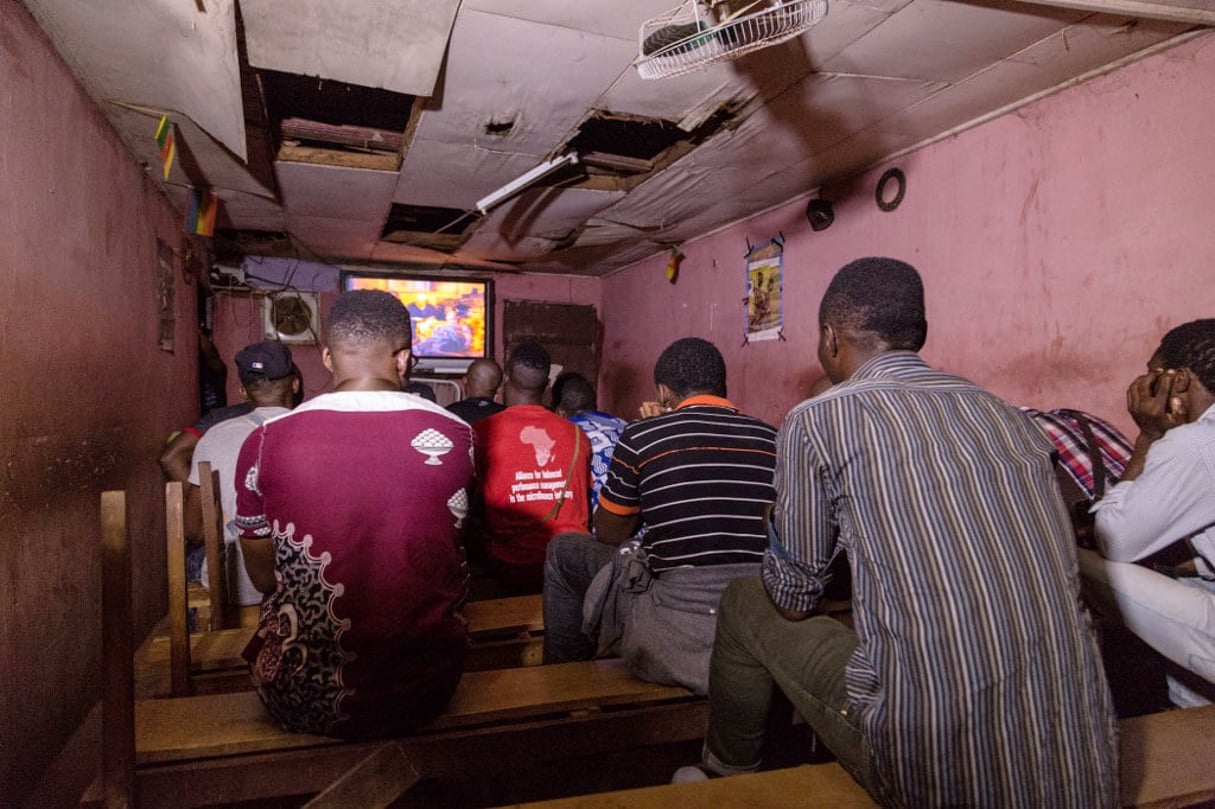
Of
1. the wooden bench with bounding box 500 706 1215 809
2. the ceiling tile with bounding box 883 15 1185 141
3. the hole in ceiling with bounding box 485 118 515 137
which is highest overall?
the ceiling tile with bounding box 883 15 1185 141

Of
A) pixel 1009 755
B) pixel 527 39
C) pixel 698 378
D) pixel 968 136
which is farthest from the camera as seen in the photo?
pixel 968 136

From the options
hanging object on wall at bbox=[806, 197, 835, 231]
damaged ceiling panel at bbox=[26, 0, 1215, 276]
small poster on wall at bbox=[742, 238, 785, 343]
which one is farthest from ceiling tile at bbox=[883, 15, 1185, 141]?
small poster on wall at bbox=[742, 238, 785, 343]

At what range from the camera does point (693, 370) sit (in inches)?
93.2

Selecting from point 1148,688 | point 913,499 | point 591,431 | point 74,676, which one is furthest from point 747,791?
point 74,676

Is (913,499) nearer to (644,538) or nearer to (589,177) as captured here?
(644,538)

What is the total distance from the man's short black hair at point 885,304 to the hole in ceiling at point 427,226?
13.3 feet

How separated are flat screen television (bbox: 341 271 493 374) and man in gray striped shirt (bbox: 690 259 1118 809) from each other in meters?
6.11

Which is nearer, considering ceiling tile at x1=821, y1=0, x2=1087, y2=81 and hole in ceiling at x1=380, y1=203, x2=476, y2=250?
ceiling tile at x1=821, y1=0, x2=1087, y2=81

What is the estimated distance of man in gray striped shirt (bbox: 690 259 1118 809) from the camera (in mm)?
1168

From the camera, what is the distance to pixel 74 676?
8.20ft

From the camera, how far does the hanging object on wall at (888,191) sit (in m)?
3.73

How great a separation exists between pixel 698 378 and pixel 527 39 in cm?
141

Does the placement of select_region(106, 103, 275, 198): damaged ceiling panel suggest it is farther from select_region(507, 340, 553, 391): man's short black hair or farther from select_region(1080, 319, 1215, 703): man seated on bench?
select_region(1080, 319, 1215, 703): man seated on bench

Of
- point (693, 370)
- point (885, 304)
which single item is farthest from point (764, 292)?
point (885, 304)
